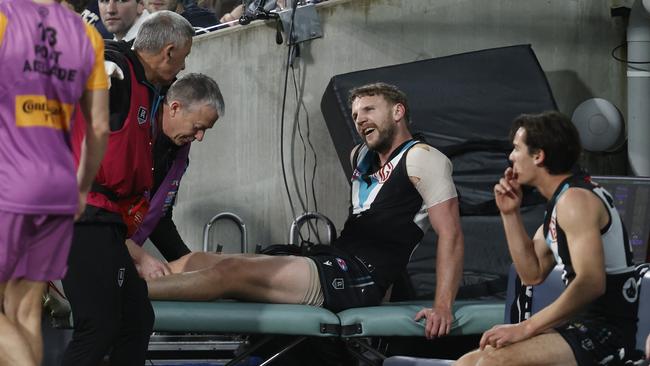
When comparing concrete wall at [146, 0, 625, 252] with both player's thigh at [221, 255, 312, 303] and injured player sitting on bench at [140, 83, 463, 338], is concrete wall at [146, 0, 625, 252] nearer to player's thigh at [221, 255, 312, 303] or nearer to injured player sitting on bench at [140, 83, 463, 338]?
injured player sitting on bench at [140, 83, 463, 338]

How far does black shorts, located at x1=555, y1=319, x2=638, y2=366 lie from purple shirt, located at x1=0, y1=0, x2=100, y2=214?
1.71 metres

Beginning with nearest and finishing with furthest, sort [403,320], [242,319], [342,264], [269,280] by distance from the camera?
[242,319] → [403,320] → [269,280] → [342,264]

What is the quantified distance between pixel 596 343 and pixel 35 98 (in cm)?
198

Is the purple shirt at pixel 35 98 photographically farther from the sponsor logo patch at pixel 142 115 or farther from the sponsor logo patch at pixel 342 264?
the sponsor logo patch at pixel 342 264

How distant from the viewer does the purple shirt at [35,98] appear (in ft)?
12.7

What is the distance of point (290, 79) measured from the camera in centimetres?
768

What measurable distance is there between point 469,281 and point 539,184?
230 cm

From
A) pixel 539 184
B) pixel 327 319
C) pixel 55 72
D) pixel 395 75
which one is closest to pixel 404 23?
pixel 395 75

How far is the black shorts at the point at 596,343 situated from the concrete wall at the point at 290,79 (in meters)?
3.35

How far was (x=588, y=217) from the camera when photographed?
4.29 m

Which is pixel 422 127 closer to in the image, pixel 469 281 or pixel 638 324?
pixel 469 281

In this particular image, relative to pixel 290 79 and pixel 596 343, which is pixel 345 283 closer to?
pixel 596 343

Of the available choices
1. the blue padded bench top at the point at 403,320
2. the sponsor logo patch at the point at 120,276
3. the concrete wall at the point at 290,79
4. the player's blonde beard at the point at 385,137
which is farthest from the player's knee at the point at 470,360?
the concrete wall at the point at 290,79

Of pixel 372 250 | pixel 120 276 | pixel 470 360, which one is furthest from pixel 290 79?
pixel 470 360
